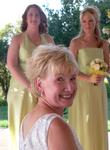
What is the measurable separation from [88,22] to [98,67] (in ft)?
1.62

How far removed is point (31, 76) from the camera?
69.3 inches

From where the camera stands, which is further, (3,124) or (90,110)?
(3,124)

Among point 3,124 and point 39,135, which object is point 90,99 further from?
point 3,124

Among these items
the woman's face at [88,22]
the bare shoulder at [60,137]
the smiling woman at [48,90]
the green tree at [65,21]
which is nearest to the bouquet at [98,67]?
the woman's face at [88,22]

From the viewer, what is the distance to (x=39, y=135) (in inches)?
65.3

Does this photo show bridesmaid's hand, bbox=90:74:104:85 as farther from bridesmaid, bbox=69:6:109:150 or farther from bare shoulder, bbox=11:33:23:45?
bare shoulder, bbox=11:33:23:45

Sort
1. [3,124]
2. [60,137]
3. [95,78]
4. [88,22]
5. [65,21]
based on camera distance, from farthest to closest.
Result: 1. [3,124]
2. [65,21]
3. [88,22]
4. [95,78]
5. [60,137]

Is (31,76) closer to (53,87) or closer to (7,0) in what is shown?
(53,87)

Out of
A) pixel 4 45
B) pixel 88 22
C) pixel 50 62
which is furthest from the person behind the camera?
pixel 4 45

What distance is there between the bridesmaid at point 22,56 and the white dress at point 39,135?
2009 mm

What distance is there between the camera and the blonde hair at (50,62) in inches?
66.4

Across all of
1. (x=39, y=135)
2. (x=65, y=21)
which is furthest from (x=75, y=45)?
(x=65, y=21)

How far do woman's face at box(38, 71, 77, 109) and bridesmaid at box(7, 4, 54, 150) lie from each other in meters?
1.98

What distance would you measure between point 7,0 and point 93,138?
12.2 ft
